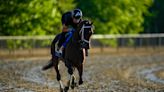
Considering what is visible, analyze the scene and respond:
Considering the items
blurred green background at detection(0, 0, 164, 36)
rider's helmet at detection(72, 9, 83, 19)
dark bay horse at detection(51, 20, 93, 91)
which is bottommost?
blurred green background at detection(0, 0, 164, 36)

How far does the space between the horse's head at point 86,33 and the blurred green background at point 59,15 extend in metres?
26.2

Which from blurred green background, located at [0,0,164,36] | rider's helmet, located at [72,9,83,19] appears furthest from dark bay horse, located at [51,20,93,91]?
blurred green background, located at [0,0,164,36]

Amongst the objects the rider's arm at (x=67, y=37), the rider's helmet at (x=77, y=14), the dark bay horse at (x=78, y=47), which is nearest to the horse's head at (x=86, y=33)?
the dark bay horse at (x=78, y=47)

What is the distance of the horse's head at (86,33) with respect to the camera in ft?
44.5

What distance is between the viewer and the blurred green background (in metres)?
40.0

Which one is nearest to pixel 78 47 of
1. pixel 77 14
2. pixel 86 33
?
pixel 86 33

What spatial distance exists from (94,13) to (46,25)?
809 cm

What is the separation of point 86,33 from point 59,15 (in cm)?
2785

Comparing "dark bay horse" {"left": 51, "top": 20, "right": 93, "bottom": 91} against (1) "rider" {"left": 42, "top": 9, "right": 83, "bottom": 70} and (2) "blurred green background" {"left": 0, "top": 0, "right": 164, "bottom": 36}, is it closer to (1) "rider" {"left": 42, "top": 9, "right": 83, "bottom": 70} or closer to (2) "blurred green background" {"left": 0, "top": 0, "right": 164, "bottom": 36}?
(1) "rider" {"left": 42, "top": 9, "right": 83, "bottom": 70}

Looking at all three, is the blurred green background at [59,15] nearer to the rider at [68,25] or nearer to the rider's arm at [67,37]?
the rider at [68,25]

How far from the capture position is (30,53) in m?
35.5

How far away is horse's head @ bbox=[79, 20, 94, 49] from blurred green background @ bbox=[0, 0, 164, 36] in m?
26.2

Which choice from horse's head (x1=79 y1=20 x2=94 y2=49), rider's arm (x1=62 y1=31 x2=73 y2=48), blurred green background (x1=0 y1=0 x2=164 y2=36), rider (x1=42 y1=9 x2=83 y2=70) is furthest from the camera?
blurred green background (x1=0 y1=0 x2=164 y2=36)

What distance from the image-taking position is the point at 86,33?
44.7 feet
